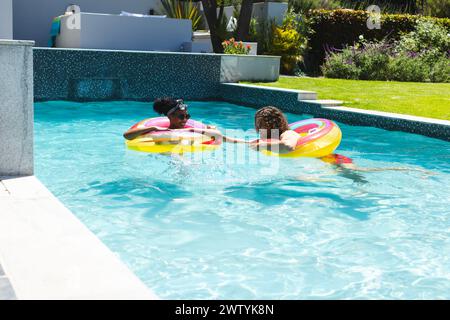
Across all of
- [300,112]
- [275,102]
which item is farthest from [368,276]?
[275,102]

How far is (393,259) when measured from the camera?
4531 millimetres

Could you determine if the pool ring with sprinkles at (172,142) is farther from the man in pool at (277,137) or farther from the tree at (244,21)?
the tree at (244,21)

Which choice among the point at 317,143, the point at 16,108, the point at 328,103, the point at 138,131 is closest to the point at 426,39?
the point at 328,103

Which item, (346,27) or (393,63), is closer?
(393,63)

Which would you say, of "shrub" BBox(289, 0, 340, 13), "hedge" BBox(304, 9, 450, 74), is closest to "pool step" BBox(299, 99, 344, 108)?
"hedge" BBox(304, 9, 450, 74)

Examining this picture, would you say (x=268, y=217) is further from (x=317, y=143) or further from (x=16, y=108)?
(x=16, y=108)

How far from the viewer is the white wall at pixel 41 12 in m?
20.7

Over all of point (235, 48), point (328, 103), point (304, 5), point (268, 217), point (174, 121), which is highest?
point (304, 5)

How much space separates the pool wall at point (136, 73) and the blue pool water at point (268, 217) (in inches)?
184

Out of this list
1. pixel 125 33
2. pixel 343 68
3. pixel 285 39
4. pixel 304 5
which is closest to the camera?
pixel 343 68

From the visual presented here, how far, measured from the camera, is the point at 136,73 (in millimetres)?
14844

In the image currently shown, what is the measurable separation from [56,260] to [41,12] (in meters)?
19.3

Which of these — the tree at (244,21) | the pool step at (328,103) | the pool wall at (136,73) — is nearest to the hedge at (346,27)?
the tree at (244,21)
